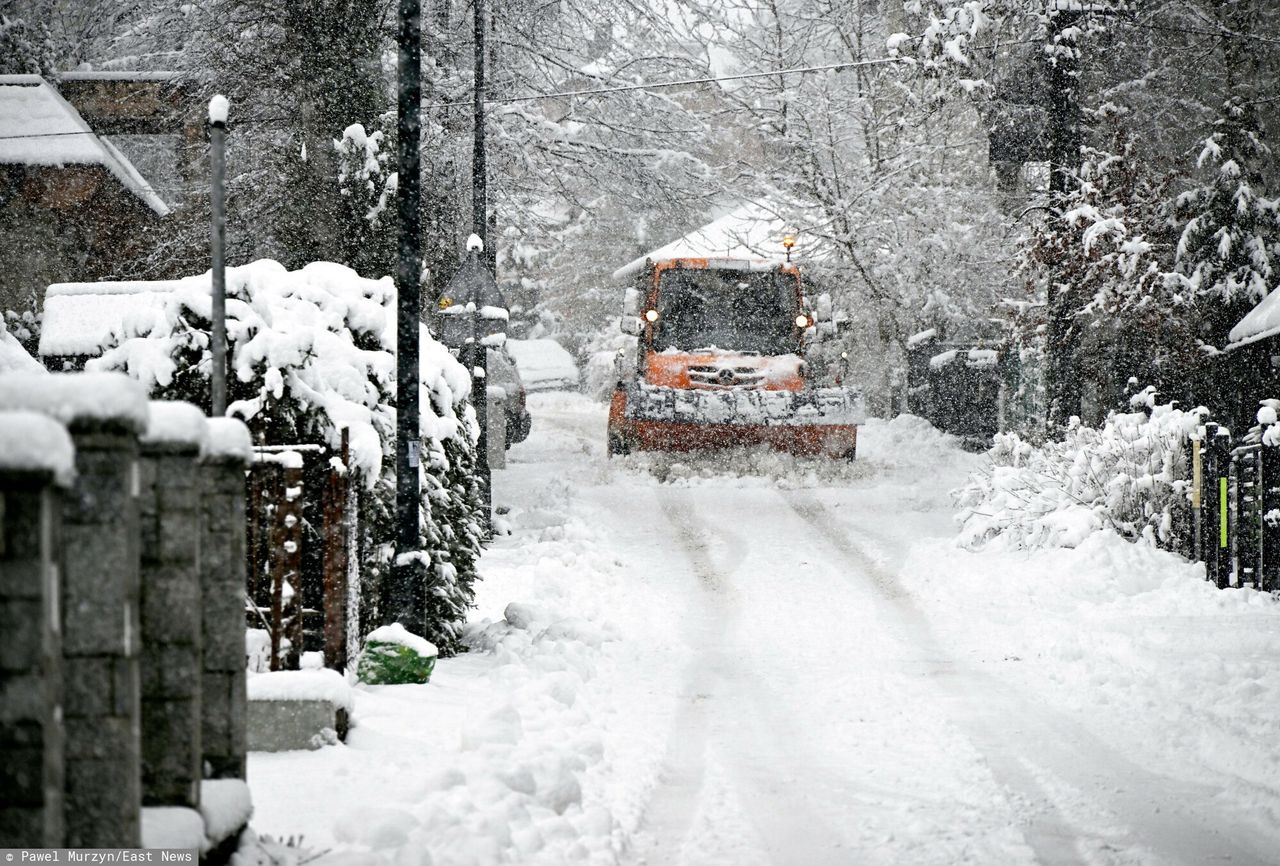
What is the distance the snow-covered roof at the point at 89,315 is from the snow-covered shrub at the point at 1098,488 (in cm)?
813

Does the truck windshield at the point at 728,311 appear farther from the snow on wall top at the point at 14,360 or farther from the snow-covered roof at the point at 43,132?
the snow-covered roof at the point at 43,132

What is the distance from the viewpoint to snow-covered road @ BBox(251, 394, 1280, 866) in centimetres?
521

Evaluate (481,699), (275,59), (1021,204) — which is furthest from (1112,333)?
(481,699)

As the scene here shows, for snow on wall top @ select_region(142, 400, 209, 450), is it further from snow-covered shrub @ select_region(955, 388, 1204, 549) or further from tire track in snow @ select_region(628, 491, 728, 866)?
snow-covered shrub @ select_region(955, 388, 1204, 549)

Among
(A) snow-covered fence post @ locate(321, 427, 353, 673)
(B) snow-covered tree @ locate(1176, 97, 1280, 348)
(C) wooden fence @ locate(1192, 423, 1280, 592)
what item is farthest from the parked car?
(A) snow-covered fence post @ locate(321, 427, 353, 673)

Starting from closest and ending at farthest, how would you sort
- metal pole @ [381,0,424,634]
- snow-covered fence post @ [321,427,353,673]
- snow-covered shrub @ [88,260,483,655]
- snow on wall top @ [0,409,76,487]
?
snow on wall top @ [0,409,76,487] < snow-covered fence post @ [321,427,353,673] < snow-covered shrub @ [88,260,483,655] < metal pole @ [381,0,424,634]

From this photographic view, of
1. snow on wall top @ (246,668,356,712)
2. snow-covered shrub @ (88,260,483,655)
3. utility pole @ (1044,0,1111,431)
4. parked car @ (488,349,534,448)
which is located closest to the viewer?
snow on wall top @ (246,668,356,712)

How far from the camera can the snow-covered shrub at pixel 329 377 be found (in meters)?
7.37

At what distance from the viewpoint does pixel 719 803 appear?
229 inches

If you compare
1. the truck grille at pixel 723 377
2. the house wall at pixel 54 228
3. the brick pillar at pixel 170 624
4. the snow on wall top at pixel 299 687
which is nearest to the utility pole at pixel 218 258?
the snow on wall top at pixel 299 687

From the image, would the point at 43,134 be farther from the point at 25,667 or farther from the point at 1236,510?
the point at 25,667

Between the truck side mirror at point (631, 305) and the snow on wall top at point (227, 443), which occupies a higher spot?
the truck side mirror at point (631, 305)

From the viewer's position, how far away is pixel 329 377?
7719 millimetres

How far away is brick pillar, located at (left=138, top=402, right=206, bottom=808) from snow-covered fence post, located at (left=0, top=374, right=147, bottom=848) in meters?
0.64
